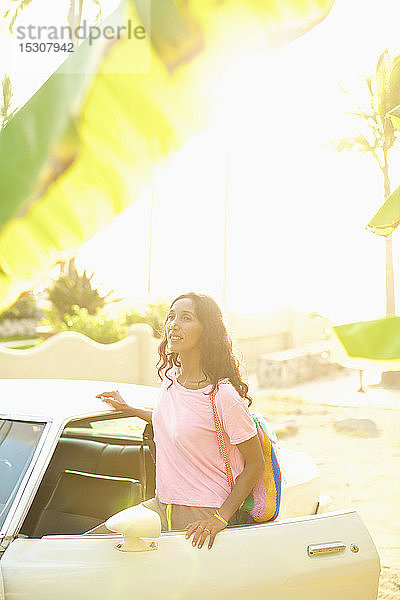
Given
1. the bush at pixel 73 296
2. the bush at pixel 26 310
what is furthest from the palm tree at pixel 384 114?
the bush at pixel 26 310

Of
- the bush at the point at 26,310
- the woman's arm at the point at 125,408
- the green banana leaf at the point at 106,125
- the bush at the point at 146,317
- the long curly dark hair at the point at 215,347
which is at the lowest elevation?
the woman's arm at the point at 125,408

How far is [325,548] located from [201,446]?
60cm

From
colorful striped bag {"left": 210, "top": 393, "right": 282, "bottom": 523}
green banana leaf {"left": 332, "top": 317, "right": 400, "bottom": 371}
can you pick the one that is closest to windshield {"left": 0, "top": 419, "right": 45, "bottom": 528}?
colorful striped bag {"left": 210, "top": 393, "right": 282, "bottom": 523}

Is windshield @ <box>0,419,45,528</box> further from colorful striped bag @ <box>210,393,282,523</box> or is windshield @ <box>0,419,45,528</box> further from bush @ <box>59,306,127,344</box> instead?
bush @ <box>59,306,127,344</box>

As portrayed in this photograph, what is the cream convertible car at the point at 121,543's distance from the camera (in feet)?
8.05

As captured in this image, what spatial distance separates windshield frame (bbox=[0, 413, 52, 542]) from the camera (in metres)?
2.61

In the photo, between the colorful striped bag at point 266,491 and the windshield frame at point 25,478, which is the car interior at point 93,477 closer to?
the windshield frame at point 25,478

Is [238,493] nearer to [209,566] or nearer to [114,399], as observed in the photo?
[209,566]

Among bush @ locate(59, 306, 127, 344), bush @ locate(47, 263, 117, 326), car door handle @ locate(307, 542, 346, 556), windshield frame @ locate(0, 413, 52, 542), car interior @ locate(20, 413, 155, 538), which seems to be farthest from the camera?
bush @ locate(47, 263, 117, 326)

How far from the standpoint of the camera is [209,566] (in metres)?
2.56

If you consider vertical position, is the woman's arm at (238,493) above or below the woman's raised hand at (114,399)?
below

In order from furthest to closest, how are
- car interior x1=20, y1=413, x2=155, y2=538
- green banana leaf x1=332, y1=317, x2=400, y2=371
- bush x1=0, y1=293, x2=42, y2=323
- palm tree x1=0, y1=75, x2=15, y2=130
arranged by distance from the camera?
bush x1=0, y1=293, x2=42, y2=323
car interior x1=20, y1=413, x2=155, y2=538
green banana leaf x1=332, y1=317, x2=400, y2=371
palm tree x1=0, y1=75, x2=15, y2=130

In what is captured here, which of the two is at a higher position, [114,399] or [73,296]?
[73,296]

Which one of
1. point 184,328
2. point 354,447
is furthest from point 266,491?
point 354,447
